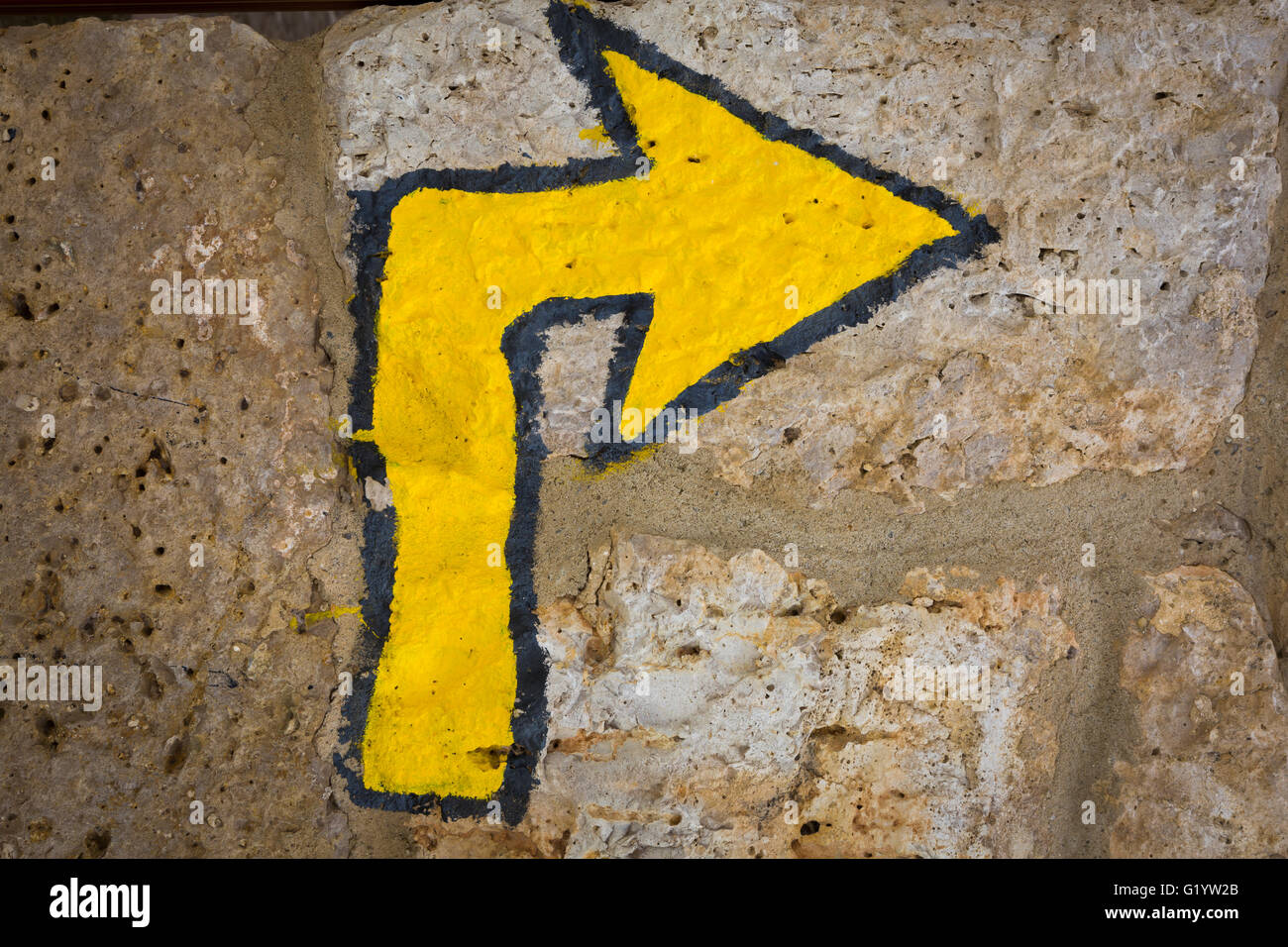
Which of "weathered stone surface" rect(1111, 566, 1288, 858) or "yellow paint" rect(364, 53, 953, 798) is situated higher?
"yellow paint" rect(364, 53, 953, 798)

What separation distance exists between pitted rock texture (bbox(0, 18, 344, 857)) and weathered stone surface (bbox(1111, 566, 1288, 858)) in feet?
6.17

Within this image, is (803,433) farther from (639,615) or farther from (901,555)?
(639,615)

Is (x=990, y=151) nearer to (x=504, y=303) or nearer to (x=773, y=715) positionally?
(x=504, y=303)

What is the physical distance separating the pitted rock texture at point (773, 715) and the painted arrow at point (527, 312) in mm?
134

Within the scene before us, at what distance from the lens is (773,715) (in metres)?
1.89

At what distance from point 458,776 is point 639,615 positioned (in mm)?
554

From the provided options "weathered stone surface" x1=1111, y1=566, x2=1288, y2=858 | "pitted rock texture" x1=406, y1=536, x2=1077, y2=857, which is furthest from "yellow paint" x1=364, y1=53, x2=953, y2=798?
"weathered stone surface" x1=1111, y1=566, x2=1288, y2=858

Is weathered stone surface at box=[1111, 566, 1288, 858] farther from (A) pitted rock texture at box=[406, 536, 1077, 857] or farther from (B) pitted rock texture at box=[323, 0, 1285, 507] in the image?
(B) pitted rock texture at box=[323, 0, 1285, 507]

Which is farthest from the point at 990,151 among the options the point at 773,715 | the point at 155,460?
the point at 155,460

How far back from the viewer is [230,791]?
1.88 m

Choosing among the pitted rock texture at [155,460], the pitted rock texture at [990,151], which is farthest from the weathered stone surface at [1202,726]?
the pitted rock texture at [155,460]

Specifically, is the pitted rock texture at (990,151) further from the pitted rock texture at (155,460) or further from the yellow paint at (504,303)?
the pitted rock texture at (155,460)

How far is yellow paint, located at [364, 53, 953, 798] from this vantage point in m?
1.89
